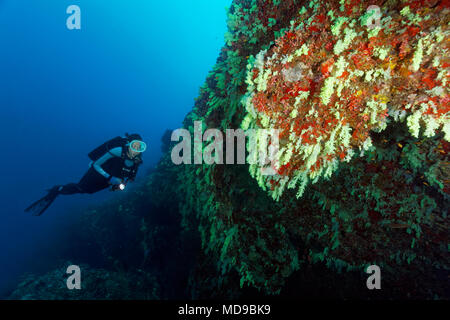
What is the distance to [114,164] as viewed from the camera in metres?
8.43

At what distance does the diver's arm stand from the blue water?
10.6 metres

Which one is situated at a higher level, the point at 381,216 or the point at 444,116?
the point at 444,116

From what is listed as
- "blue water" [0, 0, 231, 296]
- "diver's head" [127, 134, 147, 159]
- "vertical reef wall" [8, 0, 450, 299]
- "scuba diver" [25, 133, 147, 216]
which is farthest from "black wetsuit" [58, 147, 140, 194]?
"blue water" [0, 0, 231, 296]

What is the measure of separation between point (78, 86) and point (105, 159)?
13261 cm

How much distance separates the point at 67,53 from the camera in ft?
396

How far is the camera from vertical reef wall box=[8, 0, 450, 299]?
6.03 ft

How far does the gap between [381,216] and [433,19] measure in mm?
3190

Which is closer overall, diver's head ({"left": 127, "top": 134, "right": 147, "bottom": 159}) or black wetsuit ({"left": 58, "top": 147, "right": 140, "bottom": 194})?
diver's head ({"left": 127, "top": 134, "right": 147, "bottom": 159})

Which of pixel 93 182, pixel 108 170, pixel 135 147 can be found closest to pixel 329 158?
pixel 135 147

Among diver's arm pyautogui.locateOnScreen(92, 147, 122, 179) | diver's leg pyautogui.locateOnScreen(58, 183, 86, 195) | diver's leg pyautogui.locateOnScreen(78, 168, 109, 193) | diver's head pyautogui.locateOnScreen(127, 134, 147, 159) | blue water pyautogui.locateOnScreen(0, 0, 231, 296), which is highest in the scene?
blue water pyautogui.locateOnScreen(0, 0, 231, 296)

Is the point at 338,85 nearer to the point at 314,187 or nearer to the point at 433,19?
the point at 433,19

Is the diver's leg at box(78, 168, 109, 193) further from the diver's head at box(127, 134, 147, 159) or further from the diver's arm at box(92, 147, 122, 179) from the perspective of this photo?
the diver's head at box(127, 134, 147, 159)

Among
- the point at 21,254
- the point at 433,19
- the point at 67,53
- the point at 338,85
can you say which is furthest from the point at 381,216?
the point at 67,53

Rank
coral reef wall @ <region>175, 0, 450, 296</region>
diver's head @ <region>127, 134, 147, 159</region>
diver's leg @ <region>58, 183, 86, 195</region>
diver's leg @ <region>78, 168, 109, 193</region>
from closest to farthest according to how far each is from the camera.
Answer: coral reef wall @ <region>175, 0, 450, 296</region> < diver's head @ <region>127, 134, 147, 159</region> < diver's leg @ <region>78, 168, 109, 193</region> < diver's leg @ <region>58, 183, 86, 195</region>
